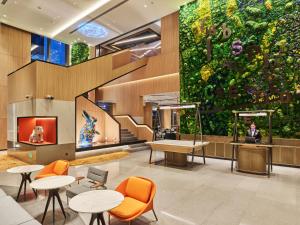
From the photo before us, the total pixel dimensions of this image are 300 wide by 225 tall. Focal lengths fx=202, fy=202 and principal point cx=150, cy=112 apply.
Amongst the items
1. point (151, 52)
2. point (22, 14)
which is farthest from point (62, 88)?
point (151, 52)

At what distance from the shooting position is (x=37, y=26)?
10.8 m

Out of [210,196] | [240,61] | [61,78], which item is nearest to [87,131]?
[61,78]

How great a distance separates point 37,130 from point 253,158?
7.60 metres

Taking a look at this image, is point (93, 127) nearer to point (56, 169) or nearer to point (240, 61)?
point (56, 169)

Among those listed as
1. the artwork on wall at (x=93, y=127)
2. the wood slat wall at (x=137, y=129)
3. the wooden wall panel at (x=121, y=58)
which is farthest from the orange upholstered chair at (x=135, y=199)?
the wood slat wall at (x=137, y=129)

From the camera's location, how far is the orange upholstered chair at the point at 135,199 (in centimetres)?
284

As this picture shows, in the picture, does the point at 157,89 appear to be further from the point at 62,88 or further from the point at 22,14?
the point at 22,14

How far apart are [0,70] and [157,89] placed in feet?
27.7

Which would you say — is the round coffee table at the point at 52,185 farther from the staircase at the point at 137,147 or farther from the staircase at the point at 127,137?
the staircase at the point at 127,137

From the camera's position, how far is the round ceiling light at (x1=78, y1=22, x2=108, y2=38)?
11211 millimetres

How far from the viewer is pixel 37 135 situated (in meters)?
7.62

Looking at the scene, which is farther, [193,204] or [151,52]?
[151,52]

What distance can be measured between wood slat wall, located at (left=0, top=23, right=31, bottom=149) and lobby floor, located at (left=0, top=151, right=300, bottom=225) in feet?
19.4

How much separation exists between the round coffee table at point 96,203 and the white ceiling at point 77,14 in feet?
28.6
